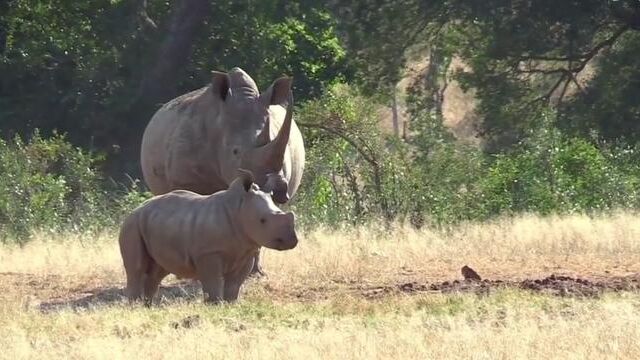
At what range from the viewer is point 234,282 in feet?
38.9

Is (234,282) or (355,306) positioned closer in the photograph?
(355,306)

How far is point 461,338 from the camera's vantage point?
9.21 meters

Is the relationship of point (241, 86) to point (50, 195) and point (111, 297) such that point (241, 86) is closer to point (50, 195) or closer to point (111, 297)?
point (111, 297)

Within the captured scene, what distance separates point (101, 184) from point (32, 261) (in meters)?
7.39

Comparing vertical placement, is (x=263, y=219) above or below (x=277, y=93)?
below

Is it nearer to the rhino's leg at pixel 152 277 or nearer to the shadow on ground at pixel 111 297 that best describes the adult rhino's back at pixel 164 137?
the shadow on ground at pixel 111 297

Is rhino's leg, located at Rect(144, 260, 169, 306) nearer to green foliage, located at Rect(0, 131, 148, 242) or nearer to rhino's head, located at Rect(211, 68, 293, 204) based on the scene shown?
rhino's head, located at Rect(211, 68, 293, 204)

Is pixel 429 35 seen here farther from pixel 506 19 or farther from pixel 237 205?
pixel 237 205

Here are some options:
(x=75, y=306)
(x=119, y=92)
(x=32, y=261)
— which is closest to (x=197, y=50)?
(x=119, y=92)

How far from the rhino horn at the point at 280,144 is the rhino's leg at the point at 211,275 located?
1719 mm

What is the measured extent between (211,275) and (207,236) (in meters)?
0.29

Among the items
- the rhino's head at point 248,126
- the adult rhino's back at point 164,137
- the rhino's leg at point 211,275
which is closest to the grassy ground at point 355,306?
the rhino's leg at point 211,275

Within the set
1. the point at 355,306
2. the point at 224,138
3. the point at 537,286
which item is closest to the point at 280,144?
the point at 224,138

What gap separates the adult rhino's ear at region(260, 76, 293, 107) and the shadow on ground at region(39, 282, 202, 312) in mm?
1794
